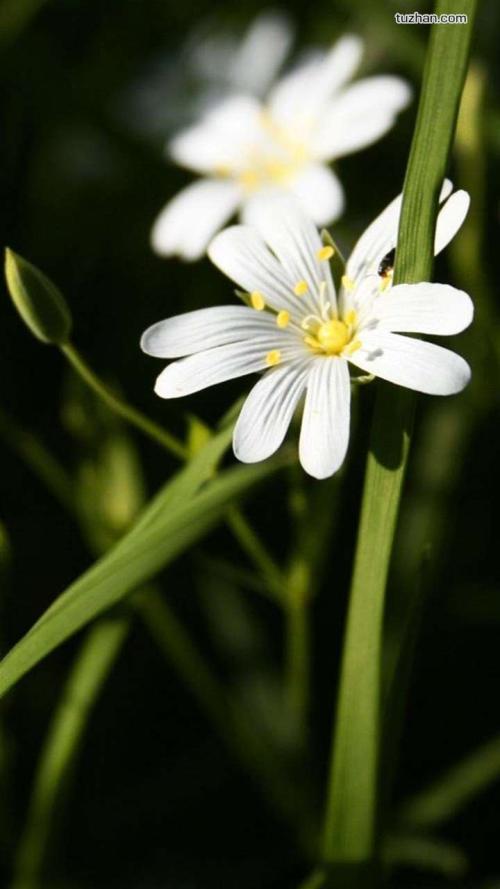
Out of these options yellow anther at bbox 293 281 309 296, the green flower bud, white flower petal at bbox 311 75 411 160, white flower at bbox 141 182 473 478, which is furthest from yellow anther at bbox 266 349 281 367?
white flower petal at bbox 311 75 411 160

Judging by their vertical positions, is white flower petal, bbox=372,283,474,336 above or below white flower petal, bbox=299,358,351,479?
above

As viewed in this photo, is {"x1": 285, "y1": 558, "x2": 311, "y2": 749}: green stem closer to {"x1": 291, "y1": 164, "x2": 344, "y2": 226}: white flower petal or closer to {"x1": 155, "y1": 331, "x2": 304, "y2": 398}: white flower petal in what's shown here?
{"x1": 155, "y1": 331, "x2": 304, "y2": 398}: white flower petal

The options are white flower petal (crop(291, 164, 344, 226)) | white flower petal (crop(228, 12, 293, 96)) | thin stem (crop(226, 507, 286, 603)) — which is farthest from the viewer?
white flower petal (crop(228, 12, 293, 96))

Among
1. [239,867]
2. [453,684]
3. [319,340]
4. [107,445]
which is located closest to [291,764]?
[239,867]

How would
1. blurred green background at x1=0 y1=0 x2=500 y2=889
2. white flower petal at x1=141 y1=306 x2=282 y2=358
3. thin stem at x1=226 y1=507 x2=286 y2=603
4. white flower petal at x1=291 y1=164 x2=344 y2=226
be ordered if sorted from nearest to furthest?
1. white flower petal at x1=141 y1=306 x2=282 y2=358
2. thin stem at x1=226 y1=507 x2=286 y2=603
3. white flower petal at x1=291 y1=164 x2=344 y2=226
4. blurred green background at x1=0 y1=0 x2=500 y2=889

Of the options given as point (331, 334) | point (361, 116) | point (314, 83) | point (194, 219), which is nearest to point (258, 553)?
point (331, 334)

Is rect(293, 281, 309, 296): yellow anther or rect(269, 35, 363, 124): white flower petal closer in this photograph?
rect(293, 281, 309, 296): yellow anther

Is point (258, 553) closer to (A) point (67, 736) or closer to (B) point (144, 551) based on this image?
(B) point (144, 551)
